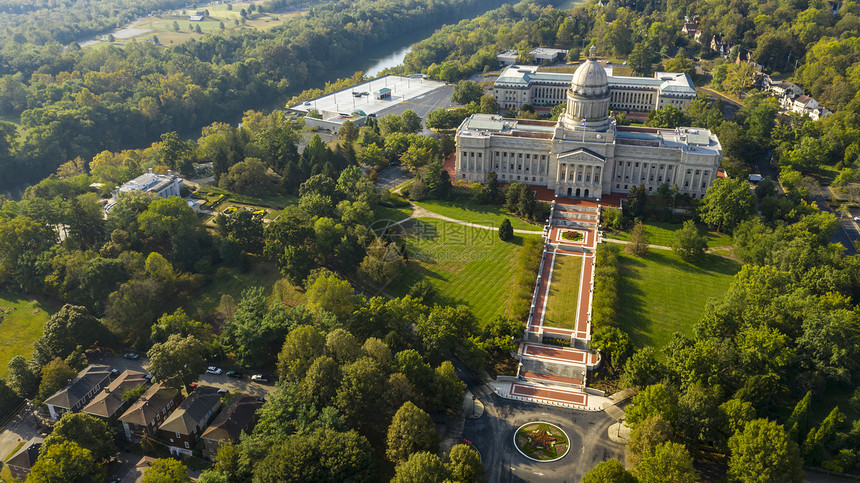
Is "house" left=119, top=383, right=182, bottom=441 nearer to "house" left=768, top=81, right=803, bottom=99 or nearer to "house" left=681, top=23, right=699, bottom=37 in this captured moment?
"house" left=768, top=81, right=803, bottom=99

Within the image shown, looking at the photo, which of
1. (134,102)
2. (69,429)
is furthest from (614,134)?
(134,102)

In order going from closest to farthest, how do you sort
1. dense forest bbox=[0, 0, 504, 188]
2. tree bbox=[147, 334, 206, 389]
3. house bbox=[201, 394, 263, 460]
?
house bbox=[201, 394, 263, 460]
tree bbox=[147, 334, 206, 389]
dense forest bbox=[0, 0, 504, 188]

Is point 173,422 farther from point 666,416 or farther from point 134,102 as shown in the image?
point 134,102

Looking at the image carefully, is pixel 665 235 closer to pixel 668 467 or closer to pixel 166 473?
pixel 668 467

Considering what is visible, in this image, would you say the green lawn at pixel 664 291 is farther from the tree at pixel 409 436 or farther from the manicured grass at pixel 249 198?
the manicured grass at pixel 249 198

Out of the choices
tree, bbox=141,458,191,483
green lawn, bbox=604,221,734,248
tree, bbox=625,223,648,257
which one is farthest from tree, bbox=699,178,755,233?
tree, bbox=141,458,191,483

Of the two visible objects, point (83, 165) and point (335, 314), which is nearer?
point (335, 314)

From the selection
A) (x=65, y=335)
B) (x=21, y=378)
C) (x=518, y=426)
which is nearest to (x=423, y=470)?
(x=518, y=426)
